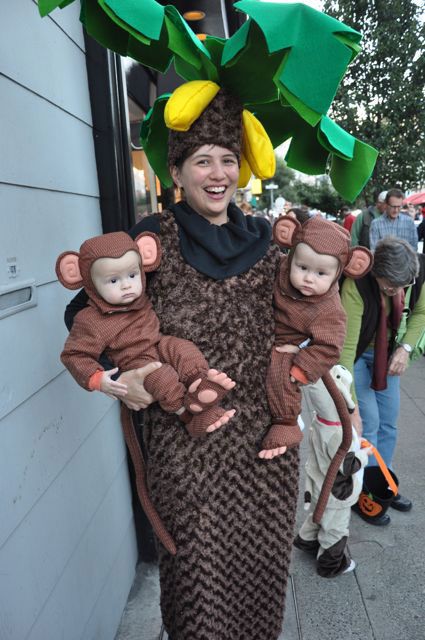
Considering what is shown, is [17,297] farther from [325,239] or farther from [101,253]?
[325,239]

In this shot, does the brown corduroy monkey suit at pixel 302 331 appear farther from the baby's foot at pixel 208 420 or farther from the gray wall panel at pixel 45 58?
the gray wall panel at pixel 45 58

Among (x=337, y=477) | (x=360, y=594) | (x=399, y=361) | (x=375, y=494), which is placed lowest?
(x=360, y=594)

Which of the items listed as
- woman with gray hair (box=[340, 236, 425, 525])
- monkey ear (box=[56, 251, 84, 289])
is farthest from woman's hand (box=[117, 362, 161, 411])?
woman with gray hair (box=[340, 236, 425, 525])

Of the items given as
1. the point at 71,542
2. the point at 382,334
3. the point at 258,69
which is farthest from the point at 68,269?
the point at 382,334

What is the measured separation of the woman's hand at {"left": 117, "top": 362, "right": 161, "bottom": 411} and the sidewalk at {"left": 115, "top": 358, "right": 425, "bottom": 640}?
1.38 meters

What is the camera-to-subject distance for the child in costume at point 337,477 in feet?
7.76

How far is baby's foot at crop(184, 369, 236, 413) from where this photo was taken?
1.30 m

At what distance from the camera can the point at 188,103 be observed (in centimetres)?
138

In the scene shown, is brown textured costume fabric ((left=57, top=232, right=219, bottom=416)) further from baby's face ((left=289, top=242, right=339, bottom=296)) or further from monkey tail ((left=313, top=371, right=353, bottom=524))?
monkey tail ((left=313, top=371, right=353, bottom=524))

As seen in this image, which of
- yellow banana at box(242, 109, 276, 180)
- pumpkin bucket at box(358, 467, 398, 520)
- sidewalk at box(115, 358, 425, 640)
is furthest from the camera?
pumpkin bucket at box(358, 467, 398, 520)

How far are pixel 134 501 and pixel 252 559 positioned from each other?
1.03 m

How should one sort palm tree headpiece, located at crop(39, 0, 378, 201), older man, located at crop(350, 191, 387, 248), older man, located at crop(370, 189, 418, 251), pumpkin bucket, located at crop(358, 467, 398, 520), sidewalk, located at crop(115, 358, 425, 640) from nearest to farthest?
palm tree headpiece, located at crop(39, 0, 378, 201) → sidewalk, located at crop(115, 358, 425, 640) → pumpkin bucket, located at crop(358, 467, 398, 520) → older man, located at crop(370, 189, 418, 251) → older man, located at crop(350, 191, 387, 248)

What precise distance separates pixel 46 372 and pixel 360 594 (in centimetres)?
184

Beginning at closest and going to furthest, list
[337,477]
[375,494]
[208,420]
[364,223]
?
[208,420], [337,477], [375,494], [364,223]
